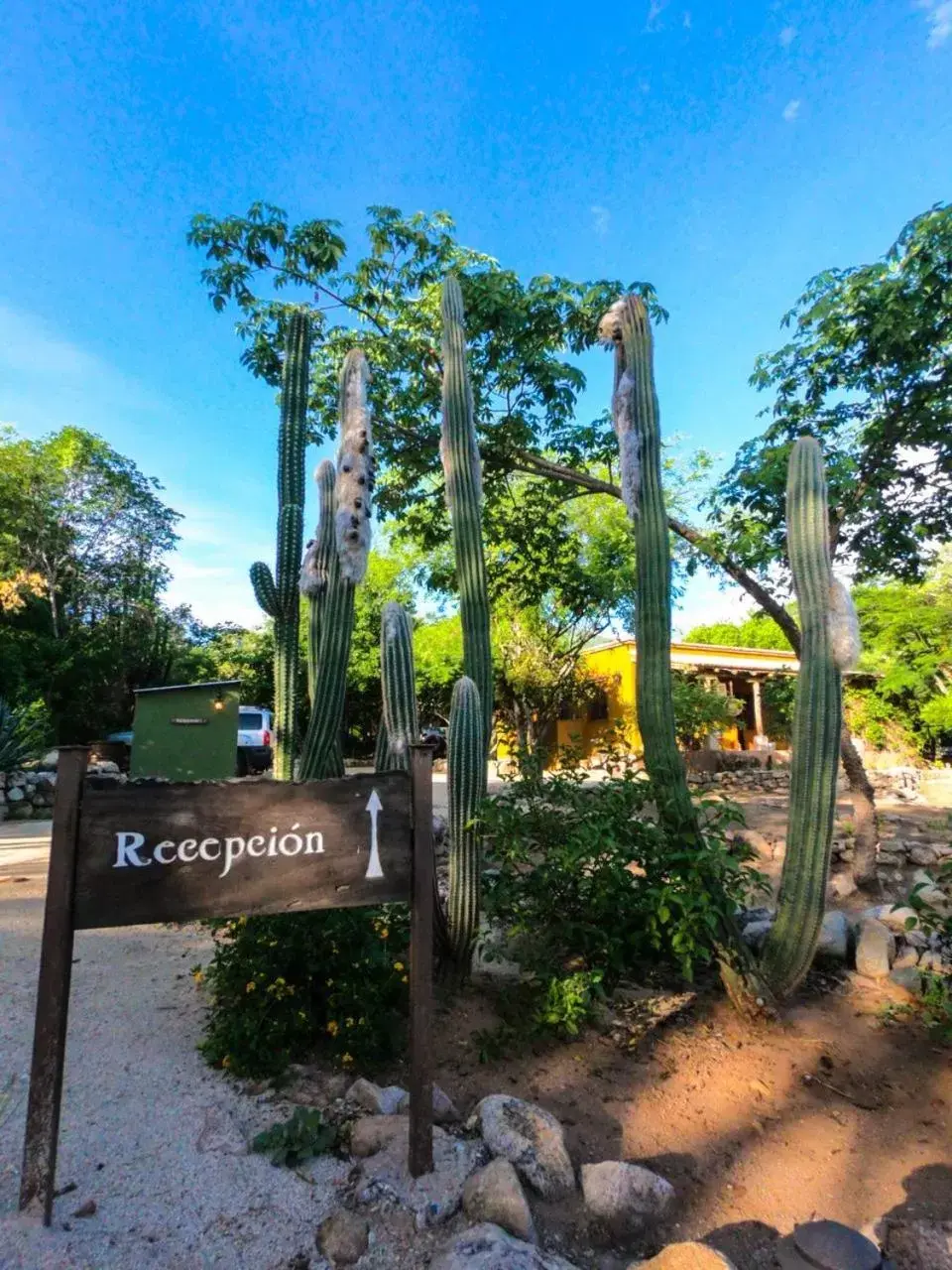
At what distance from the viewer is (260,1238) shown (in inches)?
75.2

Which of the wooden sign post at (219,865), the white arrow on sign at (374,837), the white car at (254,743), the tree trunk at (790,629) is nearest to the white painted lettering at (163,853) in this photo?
the wooden sign post at (219,865)

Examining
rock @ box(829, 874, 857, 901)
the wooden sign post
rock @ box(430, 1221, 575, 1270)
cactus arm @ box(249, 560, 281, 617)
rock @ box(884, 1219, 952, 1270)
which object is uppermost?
cactus arm @ box(249, 560, 281, 617)

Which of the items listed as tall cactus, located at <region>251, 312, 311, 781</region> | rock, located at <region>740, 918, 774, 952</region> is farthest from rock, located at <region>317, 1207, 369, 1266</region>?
tall cactus, located at <region>251, 312, 311, 781</region>

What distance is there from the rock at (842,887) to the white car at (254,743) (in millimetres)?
10942

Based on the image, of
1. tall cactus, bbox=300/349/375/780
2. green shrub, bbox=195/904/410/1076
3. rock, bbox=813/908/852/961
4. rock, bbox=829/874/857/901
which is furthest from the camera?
rock, bbox=829/874/857/901

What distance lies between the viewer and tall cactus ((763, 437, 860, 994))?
3.32 m

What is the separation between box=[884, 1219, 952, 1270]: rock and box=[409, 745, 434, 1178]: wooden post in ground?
4.59 ft

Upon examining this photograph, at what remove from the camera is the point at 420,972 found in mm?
2316

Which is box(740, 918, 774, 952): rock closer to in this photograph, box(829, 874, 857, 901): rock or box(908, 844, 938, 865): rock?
box(829, 874, 857, 901): rock

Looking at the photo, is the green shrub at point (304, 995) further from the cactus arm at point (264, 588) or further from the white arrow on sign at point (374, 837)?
the cactus arm at point (264, 588)

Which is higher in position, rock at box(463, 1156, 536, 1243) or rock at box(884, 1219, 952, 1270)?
rock at box(463, 1156, 536, 1243)

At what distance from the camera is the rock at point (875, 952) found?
12.8 ft

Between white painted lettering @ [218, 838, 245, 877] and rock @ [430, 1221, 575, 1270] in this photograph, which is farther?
white painted lettering @ [218, 838, 245, 877]

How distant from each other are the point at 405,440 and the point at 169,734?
3.86 meters
